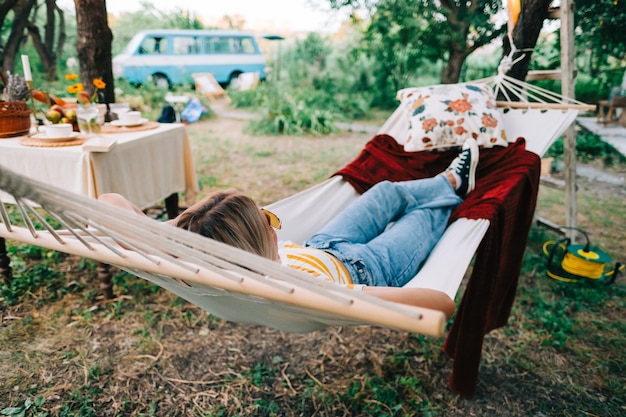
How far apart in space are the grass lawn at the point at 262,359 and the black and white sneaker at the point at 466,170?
65 centimetres

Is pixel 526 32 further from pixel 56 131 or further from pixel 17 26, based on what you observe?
pixel 17 26

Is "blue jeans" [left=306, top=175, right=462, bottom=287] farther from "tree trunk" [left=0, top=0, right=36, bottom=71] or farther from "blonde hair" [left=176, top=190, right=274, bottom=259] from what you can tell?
"tree trunk" [left=0, top=0, right=36, bottom=71]

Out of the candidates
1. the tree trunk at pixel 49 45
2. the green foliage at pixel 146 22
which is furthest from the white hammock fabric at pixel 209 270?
the green foliage at pixel 146 22

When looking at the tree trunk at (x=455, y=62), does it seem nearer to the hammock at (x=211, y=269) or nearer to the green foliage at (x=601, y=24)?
the green foliage at (x=601, y=24)

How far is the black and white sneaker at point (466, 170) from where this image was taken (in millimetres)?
1808

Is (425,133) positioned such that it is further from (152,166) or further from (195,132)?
(195,132)

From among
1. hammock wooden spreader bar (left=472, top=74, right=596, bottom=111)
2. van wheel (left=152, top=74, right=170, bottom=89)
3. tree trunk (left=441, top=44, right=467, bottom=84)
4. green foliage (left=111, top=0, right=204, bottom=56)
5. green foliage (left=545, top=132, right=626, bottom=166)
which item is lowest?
green foliage (left=545, top=132, right=626, bottom=166)

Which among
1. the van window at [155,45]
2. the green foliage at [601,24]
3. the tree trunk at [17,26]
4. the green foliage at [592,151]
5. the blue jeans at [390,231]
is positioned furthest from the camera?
the van window at [155,45]

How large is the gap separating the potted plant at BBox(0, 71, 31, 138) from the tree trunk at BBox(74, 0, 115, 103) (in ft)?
2.04

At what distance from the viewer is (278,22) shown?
13664 mm

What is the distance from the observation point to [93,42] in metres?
2.51

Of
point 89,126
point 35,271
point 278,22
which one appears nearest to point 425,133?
point 89,126

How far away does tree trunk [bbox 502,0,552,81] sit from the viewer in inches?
85.8

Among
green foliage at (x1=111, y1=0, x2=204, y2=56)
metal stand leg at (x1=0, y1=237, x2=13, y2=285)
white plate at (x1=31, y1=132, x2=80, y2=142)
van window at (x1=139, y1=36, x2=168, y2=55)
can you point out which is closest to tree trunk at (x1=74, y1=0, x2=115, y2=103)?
white plate at (x1=31, y1=132, x2=80, y2=142)
